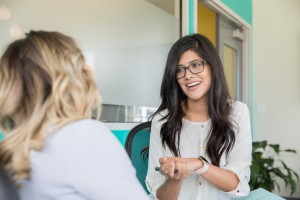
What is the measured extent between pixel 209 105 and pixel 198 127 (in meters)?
0.12

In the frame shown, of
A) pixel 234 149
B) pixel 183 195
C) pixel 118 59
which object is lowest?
pixel 183 195

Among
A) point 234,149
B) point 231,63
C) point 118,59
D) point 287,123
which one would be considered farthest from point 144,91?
point 287,123

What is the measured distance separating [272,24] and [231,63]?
833mm

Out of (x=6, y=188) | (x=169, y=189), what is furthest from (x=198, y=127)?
(x=6, y=188)

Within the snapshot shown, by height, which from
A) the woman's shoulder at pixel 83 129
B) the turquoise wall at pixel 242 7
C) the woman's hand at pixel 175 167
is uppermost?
the turquoise wall at pixel 242 7

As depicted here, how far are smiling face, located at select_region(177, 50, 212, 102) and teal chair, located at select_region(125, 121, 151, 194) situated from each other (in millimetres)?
276

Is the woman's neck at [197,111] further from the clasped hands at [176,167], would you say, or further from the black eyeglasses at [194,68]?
the clasped hands at [176,167]

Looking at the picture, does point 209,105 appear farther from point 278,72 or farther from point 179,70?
point 278,72

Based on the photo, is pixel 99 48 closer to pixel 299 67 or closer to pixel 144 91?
pixel 144 91

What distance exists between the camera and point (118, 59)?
1.96 meters

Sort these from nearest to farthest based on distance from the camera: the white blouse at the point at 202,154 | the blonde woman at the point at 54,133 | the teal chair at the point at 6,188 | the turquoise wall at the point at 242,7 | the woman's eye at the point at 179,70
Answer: the teal chair at the point at 6,188, the blonde woman at the point at 54,133, the white blouse at the point at 202,154, the woman's eye at the point at 179,70, the turquoise wall at the point at 242,7

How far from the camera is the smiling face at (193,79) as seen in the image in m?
1.56

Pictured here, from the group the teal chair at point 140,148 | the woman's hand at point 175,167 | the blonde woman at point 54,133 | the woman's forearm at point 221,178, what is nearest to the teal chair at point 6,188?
the blonde woman at point 54,133

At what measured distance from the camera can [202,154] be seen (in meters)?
1.53
